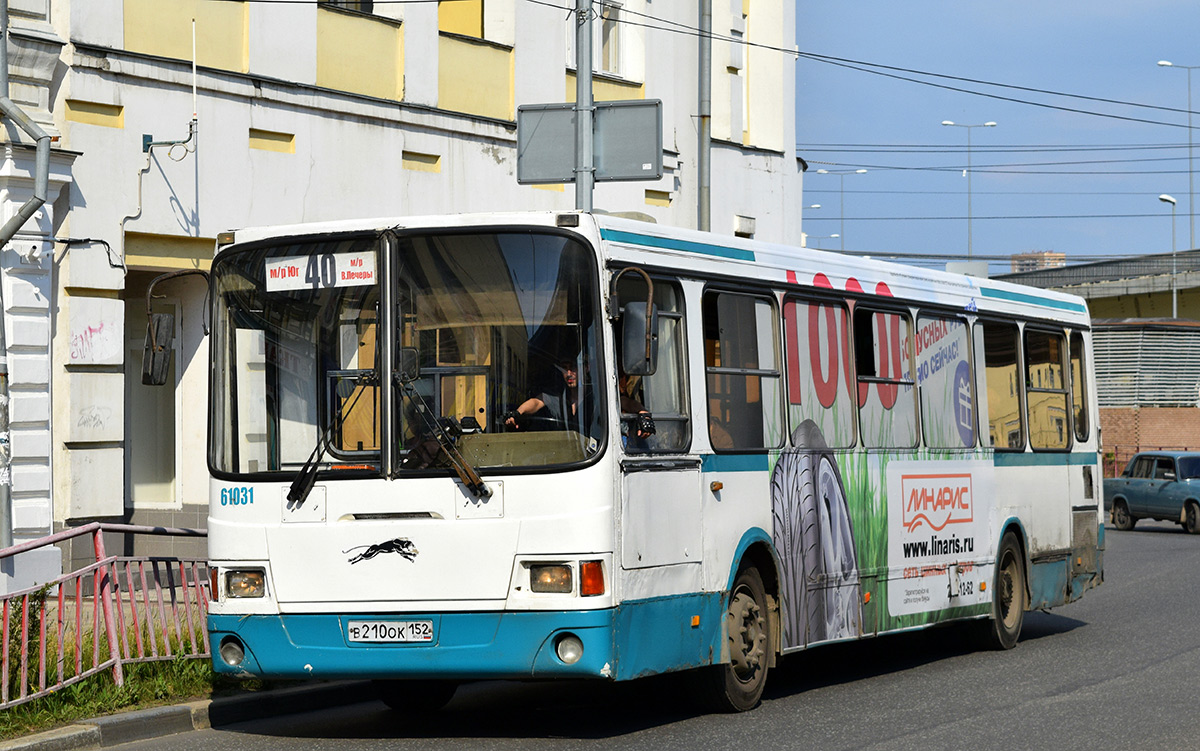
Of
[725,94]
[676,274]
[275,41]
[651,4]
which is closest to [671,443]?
[676,274]

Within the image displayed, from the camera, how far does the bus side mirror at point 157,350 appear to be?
9359mm

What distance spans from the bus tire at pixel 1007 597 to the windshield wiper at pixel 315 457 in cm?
684

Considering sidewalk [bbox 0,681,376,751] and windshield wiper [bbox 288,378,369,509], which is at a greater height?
A: windshield wiper [bbox 288,378,369,509]

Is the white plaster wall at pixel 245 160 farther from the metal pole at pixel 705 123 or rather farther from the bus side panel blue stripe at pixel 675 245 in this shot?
the bus side panel blue stripe at pixel 675 245

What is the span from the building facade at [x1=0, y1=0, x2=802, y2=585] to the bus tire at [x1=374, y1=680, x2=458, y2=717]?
399 cm

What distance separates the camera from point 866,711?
10.6 m

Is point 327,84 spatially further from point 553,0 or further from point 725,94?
point 725,94

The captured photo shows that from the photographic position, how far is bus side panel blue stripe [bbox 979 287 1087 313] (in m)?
14.4

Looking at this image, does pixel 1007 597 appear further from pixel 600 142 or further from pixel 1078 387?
pixel 600 142

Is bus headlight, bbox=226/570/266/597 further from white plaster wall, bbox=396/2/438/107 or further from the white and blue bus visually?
white plaster wall, bbox=396/2/438/107

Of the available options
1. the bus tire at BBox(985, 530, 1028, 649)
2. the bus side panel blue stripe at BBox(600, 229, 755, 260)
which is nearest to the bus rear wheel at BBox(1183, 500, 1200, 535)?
the bus tire at BBox(985, 530, 1028, 649)

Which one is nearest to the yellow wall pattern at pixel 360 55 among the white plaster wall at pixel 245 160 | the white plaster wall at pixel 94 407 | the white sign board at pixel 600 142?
the white plaster wall at pixel 245 160

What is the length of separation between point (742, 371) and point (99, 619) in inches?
164

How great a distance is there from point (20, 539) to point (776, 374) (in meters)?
8.17
